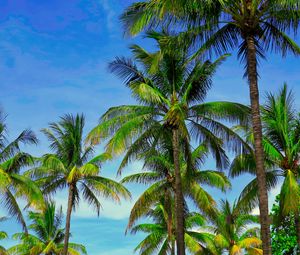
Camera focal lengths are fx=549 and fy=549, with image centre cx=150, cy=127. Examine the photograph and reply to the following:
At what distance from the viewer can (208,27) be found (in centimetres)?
1852

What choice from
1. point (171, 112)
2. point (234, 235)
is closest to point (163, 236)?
point (234, 235)

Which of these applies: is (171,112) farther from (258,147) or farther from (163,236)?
(163,236)

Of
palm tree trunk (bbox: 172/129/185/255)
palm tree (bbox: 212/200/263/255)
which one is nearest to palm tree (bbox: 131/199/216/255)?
palm tree (bbox: 212/200/263/255)

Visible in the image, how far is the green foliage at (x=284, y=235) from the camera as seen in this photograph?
1192 inches

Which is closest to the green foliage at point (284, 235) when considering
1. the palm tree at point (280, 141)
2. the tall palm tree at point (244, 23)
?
the palm tree at point (280, 141)

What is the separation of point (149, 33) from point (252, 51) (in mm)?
8507

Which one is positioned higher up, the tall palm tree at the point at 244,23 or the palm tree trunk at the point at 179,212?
the tall palm tree at the point at 244,23

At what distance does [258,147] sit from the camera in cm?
1725

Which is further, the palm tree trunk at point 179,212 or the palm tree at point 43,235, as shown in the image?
the palm tree at point 43,235

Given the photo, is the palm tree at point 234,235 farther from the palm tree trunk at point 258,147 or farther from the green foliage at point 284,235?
the palm tree trunk at point 258,147

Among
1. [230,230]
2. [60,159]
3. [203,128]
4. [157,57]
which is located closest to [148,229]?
[230,230]

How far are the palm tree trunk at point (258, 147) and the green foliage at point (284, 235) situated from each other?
13794mm

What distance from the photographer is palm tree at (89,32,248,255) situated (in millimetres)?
23922

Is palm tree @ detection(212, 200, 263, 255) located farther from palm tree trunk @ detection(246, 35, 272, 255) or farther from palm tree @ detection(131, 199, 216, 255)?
palm tree trunk @ detection(246, 35, 272, 255)
